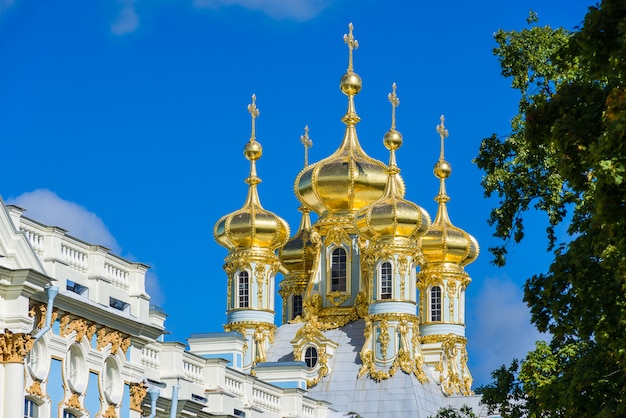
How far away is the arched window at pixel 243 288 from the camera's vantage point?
71938 millimetres

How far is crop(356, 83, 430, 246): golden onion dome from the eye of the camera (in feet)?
222

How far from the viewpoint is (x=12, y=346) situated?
31.8 meters

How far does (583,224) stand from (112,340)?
35.3 ft

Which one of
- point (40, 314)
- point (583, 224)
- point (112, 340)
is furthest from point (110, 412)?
→ point (583, 224)

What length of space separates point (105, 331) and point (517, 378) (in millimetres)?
8563

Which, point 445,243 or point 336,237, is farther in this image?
point 445,243

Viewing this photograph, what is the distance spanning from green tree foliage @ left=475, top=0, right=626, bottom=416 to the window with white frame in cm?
812

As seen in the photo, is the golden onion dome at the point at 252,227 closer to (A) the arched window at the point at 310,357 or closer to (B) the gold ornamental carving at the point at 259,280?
(B) the gold ornamental carving at the point at 259,280

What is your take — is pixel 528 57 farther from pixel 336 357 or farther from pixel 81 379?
pixel 336 357

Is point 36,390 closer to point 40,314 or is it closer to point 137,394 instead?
point 40,314

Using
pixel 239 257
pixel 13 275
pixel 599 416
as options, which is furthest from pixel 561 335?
pixel 239 257

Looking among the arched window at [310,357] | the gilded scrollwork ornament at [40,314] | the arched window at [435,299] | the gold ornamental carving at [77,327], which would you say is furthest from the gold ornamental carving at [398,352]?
the gilded scrollwork ornament at [40,314]

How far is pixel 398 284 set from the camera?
67.8m

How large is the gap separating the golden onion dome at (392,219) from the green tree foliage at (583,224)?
35.4 metres
